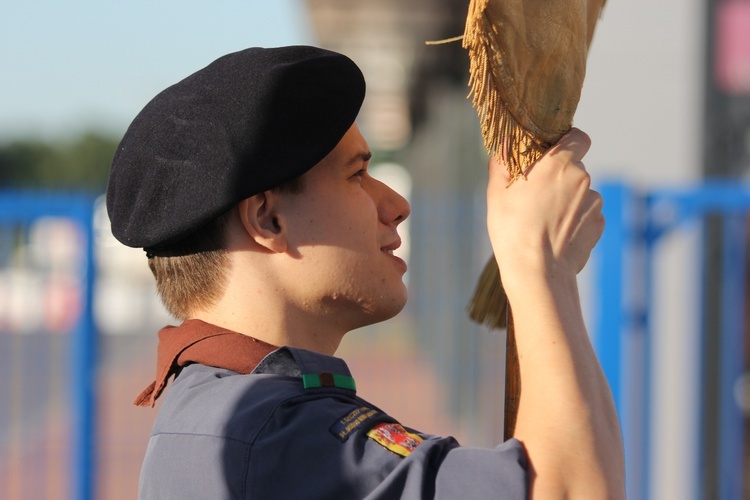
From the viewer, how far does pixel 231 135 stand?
1275 millimetres

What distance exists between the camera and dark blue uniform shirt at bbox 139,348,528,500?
1.12m

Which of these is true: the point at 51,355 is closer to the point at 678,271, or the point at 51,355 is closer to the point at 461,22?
the point at 678,271

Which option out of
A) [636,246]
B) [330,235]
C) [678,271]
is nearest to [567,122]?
[330,235]

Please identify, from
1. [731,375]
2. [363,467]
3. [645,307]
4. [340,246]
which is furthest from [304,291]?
[731,375]

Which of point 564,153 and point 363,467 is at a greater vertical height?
point 564,153

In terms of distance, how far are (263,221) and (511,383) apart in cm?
38

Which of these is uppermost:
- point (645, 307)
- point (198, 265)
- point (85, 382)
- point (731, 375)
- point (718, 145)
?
point (718, 145)

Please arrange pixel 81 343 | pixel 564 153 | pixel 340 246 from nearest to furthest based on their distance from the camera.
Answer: pixel 564 153, pixel 340 246, pixel 81 343

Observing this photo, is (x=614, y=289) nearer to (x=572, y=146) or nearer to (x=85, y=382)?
(x=85, y=382)

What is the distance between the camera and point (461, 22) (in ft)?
29.7

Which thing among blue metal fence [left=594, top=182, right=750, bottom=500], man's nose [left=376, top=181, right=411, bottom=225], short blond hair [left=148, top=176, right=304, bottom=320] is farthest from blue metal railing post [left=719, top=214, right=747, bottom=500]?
short blond hair [left=148, top=176, right=304, bottom=320]

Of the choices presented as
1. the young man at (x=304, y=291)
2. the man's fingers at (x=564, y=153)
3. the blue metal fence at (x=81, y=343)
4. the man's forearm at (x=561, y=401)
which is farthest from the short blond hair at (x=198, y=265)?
the blue metal fence at (x=81, y=343)

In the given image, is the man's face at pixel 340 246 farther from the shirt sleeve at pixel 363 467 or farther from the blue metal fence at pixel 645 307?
the blue metal fence at pixel 645 307

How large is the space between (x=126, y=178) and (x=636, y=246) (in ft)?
9.92
